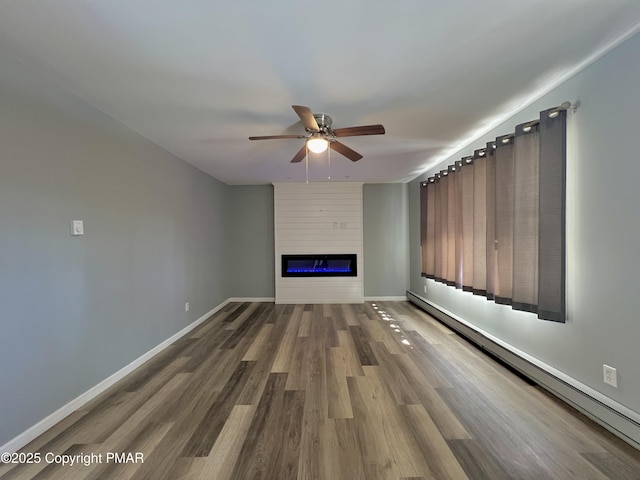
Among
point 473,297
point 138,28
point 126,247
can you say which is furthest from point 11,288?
point 473,297

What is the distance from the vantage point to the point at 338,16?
4.47ft

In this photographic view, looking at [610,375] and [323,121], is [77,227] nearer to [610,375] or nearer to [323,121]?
[323,121]

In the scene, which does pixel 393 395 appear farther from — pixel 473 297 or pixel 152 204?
pixel 152 204

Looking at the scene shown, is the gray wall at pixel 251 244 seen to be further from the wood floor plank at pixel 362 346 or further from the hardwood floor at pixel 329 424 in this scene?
the hardwood floor at pixel 329 424

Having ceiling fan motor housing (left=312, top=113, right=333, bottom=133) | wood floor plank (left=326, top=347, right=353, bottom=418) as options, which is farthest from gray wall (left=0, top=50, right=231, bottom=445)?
wood floor plank (left=326, top=347, right=353, bottom=418)

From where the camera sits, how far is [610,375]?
1.69m

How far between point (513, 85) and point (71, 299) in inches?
145

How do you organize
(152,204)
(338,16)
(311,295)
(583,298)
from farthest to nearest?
(311,295) → (152,204) → (583,298) → (338,16)

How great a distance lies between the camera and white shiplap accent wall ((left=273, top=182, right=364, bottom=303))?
17.4 ft

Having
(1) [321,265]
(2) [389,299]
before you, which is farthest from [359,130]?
(2) [389,299]

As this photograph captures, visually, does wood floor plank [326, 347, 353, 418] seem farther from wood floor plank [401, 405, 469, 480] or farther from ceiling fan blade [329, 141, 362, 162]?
ceiling fan blade [329, 141, 362, 162]

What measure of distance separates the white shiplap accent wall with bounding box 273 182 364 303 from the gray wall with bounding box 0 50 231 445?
2.30m

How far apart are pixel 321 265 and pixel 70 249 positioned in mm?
3904

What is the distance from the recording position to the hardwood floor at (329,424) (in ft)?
4.76
